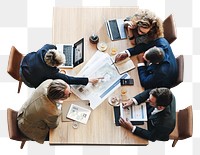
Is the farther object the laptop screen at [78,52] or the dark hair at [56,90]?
the laptop screen at [78,52]

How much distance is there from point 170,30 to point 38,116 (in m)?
1.66

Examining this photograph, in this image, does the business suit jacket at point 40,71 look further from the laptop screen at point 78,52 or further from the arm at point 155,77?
the arm at point 155,77

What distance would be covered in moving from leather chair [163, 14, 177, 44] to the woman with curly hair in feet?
0.76

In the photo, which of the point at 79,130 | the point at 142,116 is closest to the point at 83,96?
the point at 79,130

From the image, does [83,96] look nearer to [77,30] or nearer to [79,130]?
[79,130]

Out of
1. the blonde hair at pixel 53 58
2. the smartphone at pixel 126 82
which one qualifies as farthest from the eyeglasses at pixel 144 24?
the blonde hair at pixel 53 58

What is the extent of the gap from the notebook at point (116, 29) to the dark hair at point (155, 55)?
47cm

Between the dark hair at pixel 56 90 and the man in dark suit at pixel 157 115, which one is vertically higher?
the dark hair at pixel 56 90

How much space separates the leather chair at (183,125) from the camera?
12.2 ft

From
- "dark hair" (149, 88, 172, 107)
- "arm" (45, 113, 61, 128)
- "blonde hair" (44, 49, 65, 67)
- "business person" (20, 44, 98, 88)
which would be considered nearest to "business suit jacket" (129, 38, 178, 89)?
"dark hair" (149, 88, 172, 107)

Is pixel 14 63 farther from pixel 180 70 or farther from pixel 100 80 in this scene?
pixel 180 70

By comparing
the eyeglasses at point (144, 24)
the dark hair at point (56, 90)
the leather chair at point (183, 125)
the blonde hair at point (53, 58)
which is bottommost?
the leather chair at point (183, 125)

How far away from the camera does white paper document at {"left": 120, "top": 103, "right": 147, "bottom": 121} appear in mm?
3689

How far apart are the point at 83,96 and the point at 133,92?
48cm
